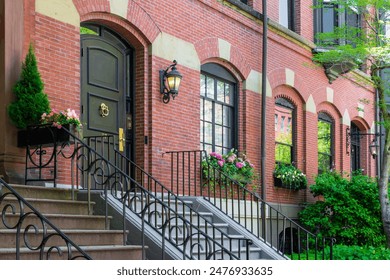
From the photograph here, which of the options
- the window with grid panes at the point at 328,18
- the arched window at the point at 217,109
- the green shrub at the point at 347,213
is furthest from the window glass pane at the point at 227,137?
the window with grid panes at the point at 328,18

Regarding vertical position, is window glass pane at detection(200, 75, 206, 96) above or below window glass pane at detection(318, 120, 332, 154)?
above

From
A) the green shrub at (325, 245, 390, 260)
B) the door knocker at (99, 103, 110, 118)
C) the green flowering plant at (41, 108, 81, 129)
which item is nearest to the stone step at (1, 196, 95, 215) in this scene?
the green flowering plant at (41, 108, 81, 129)

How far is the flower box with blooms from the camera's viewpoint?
29.3 ft

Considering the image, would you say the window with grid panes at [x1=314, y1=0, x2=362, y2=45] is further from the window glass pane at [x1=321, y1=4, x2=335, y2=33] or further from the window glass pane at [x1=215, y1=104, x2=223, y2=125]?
the window glass pane at [x1=215, y1=104, x2=223, y2=125]

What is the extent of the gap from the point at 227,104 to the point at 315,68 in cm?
411

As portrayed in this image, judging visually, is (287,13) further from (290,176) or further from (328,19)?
(290,176)

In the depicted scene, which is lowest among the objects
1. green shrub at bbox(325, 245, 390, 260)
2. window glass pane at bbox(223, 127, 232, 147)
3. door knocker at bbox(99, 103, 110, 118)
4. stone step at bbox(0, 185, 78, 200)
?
green shrub at bbox(325, 245, 390, 260)

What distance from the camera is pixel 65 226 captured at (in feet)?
27.3

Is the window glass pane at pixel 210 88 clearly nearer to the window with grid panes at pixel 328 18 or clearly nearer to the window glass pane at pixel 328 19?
the window with grid panes at pixel 328 18

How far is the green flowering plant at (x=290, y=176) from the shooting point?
610 inches

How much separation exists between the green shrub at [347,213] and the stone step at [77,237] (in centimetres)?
717

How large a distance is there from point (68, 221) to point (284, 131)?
29.0ft
